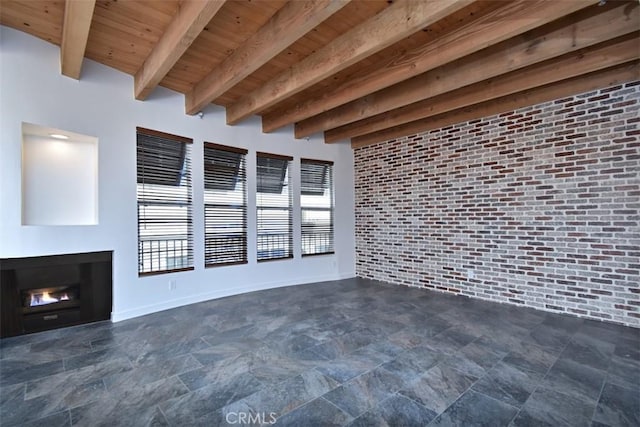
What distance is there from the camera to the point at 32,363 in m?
2.52

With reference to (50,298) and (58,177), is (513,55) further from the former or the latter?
(50,298)

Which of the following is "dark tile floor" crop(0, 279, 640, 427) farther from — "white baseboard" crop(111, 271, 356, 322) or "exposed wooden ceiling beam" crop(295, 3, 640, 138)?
"exposed wooden ceiling beam" crop(295, 3, 640, 138)

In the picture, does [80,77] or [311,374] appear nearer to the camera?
[311,374]

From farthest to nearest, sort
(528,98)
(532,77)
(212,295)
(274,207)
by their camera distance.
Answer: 1. (274,207)
2. (212,295)
3. (528,98)
4. (532,77)

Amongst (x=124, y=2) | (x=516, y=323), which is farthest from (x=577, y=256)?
(x=124, y=2)

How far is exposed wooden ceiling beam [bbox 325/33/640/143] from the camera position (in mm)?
2695

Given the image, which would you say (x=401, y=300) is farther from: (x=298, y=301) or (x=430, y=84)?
(x=430, y=84)

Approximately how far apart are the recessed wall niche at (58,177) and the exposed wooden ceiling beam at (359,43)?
7.51 feet

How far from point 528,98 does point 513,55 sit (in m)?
1.30

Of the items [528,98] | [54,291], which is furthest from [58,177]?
[528,98]

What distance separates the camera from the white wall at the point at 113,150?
296 centimetres

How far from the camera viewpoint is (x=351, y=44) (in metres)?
2.71

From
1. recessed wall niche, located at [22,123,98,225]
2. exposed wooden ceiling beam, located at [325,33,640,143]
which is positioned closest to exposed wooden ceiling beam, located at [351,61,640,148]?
exposed wooden ceiling beam, located at [325,33,640,143]

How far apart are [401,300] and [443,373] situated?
206 centimetres
